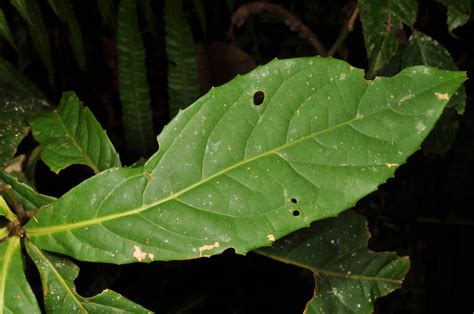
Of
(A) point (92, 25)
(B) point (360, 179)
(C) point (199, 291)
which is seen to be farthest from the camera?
(A) point (92, 25)

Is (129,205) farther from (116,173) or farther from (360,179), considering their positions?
(360,179)

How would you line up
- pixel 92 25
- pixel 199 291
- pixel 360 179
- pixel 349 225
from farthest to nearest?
1. pixel 92 25
2. pixel 199 291
3. pixel 349 225
4. pixel 360 179

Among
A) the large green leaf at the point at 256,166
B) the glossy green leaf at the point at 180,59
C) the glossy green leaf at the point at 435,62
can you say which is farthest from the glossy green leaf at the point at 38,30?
the glossy green leaf at the point at 435,62

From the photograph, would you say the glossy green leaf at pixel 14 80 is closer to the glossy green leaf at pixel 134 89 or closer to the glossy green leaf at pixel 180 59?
the glossy green leaf at pixel 134 89

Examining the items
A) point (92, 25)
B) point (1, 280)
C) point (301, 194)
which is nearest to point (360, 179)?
point (301, 194)

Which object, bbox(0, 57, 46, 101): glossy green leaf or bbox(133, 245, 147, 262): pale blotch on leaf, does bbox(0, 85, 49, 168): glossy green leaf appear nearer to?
bbox(0, 57, 46, 101): glossy green leaf

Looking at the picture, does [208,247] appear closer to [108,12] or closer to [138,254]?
[138,254]
